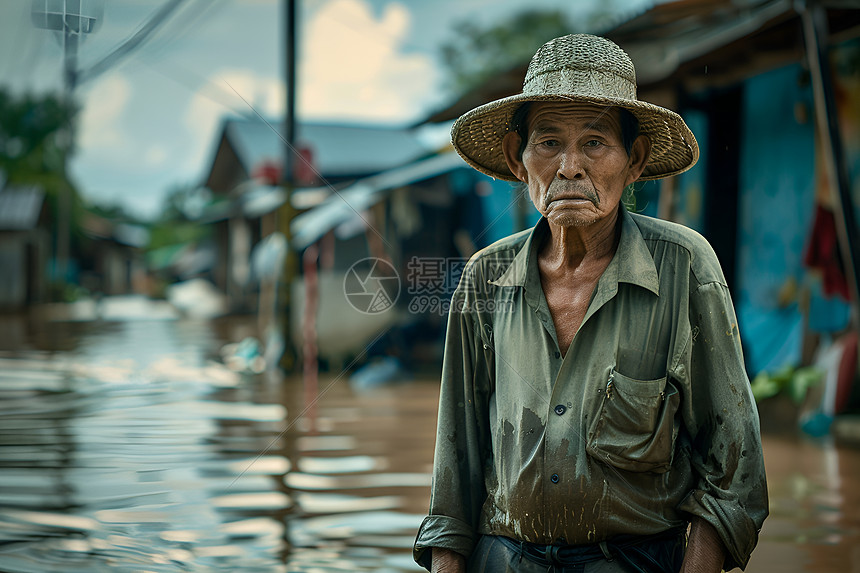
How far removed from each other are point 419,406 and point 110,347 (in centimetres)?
447

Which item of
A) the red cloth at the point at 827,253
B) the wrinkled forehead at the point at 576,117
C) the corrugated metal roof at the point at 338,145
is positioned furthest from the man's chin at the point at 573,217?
the corrugated metal roof at the point at 338,145

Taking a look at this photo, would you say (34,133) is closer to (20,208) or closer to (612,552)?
(20,208)

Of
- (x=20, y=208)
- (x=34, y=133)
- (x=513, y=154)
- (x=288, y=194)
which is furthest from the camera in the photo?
(x=20, y=208)

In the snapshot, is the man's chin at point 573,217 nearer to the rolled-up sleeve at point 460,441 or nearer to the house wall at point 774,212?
the rolled-up sleeve at point 460,441

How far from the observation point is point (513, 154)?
1300mm

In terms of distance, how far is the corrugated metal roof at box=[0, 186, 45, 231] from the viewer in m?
8.02

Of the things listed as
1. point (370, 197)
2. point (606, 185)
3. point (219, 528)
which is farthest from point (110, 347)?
point (606, 185)

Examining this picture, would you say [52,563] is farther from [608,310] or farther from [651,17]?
[651,17]

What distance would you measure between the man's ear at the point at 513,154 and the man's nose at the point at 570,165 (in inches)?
5.8

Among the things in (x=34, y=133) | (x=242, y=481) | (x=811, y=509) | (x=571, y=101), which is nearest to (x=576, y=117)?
(x=571, y=101)

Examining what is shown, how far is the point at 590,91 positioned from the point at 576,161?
11 centimetres

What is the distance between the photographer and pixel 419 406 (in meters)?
5.35

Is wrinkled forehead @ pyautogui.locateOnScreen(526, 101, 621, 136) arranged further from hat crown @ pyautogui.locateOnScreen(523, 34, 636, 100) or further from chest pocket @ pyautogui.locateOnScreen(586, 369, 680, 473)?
chest pocket @ pyautogui.locateOnScreen(586, 369, 680, 473)

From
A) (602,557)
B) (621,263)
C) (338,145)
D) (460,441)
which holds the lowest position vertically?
(602,557)
